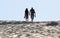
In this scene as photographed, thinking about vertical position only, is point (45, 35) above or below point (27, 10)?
below

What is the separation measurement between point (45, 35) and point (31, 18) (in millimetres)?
12328

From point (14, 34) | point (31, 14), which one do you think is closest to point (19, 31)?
point (14, 34)

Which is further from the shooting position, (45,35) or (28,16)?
(28,16)

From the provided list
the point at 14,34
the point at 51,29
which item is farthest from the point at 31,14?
the point at 14,34

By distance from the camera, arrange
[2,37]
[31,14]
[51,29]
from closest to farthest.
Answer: [2,37] < [51,29] < [31,14]

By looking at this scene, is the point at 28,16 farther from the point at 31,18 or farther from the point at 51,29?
the point at 51,29

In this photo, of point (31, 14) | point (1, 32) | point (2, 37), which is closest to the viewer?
point (2, 37)

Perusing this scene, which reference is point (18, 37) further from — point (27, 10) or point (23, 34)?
point (27, 10)

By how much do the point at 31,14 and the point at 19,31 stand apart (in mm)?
10890

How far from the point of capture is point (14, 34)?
20.5m

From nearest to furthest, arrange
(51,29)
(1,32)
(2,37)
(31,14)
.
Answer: (2,37), (1,32), (51,29), (31,14)

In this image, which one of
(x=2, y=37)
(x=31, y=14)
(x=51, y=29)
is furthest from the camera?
(x=31, y=14)

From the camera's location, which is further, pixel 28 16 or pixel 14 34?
pixel 28 16

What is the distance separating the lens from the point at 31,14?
105 feet
